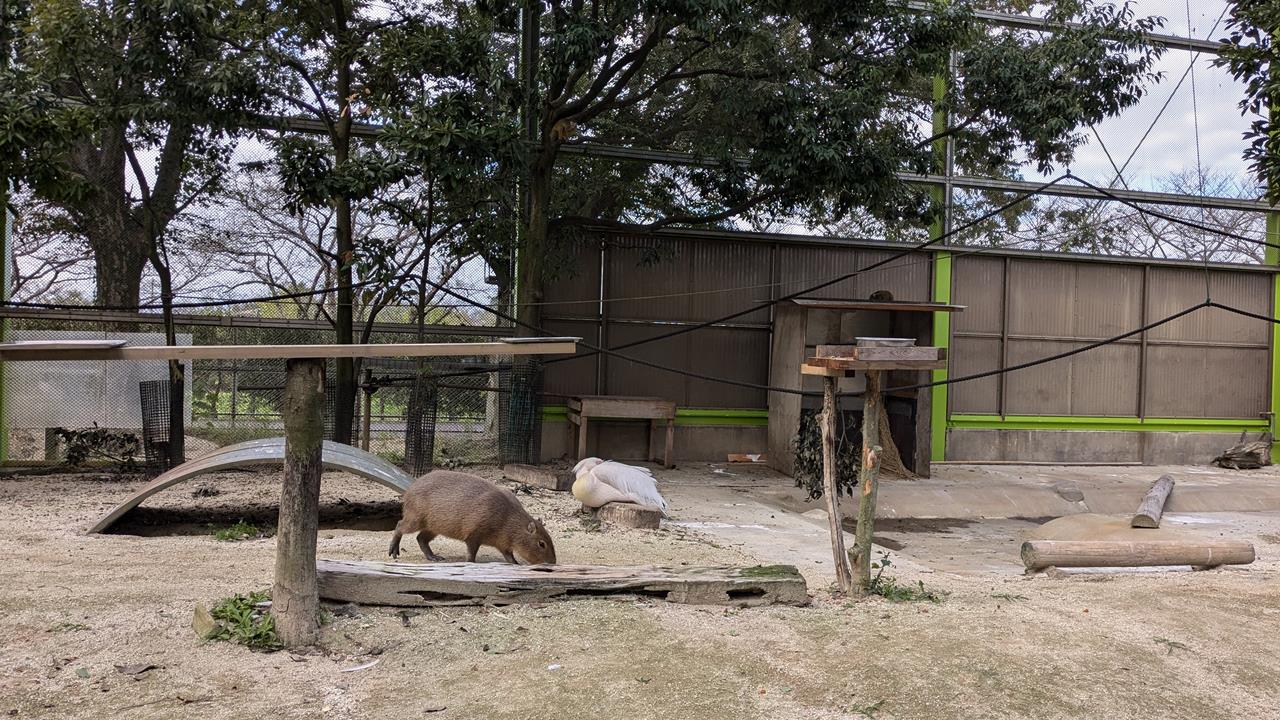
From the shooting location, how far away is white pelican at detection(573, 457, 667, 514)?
22.7 ft

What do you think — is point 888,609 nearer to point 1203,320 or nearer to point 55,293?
point 55,293

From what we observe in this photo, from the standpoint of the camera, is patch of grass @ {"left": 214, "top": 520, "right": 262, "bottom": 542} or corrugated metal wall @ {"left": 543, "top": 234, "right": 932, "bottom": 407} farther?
corrugated metal wall @ {"left": 543, "top": 234, "right": 932, "bottom": 407}

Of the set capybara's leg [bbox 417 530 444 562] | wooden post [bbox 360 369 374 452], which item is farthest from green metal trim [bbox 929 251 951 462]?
capybara's leg [bbox 417 530 444 562]

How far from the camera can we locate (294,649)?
3510 millimetres

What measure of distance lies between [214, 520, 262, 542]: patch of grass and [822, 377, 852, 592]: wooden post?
3.60 meters

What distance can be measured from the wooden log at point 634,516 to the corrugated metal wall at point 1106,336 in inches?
279

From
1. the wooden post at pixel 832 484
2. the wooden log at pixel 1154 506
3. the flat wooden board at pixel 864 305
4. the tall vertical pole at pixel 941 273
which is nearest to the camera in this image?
the wooden post at pixel 832 484

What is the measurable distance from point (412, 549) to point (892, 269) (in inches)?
331

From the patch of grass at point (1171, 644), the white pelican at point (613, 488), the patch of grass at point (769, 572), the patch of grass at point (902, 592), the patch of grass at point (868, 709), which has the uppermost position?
the white pelican at point (613, 488)

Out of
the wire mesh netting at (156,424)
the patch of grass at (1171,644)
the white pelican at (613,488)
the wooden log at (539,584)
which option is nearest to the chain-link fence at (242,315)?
the wire mesh netting at (156,424)

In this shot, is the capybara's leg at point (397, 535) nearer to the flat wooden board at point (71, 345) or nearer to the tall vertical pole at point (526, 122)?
the flat wooden board at point (71, 345)

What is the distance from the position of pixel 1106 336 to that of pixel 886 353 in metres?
9.65

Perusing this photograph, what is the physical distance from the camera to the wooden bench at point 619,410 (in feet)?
32.5

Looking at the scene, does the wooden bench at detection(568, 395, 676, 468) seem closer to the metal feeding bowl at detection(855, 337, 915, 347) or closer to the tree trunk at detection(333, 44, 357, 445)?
the tree trunk at detection(333, 44, 357, 445)
